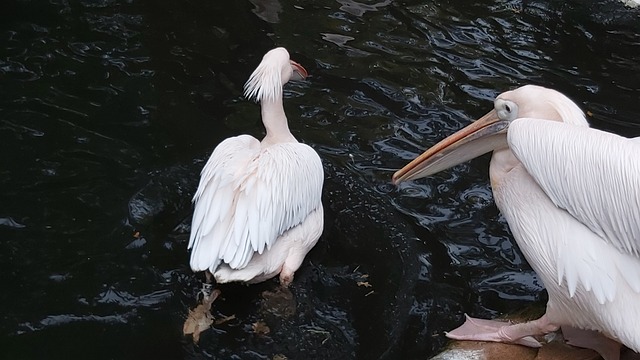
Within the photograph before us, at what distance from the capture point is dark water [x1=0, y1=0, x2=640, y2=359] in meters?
3.43

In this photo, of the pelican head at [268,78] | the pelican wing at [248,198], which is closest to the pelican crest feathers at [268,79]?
the pelican head at [268,78]

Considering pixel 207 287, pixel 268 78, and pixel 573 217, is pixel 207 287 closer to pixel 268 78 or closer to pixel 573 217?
pixel 268 78

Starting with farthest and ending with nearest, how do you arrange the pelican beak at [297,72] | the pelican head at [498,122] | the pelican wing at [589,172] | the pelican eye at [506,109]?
the pelican beak at [297,72], the pelican eye at [506,109], the pelican head at [498,122], the pelican wing at [589,172]

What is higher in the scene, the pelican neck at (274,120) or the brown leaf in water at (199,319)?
the pelican neck at (274,120)

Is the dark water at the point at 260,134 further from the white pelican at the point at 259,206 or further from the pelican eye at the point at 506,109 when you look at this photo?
the pelican eye at the point at 506,109

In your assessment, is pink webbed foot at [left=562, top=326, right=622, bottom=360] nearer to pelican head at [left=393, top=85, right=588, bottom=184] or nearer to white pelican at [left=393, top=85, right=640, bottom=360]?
white pelican at [left=393, top=85, right=640, bottom=360]

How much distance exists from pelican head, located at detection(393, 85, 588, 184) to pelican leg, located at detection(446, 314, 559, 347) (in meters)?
0.75

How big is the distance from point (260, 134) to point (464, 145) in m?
1.81

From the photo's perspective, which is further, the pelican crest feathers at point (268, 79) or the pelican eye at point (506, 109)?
the pelican crest feathers at point (268, 79)

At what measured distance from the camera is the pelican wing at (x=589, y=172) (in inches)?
109

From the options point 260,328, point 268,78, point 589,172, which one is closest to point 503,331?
point 589,172

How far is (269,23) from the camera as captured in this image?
20.5ft

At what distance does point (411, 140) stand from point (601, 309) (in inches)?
89.7

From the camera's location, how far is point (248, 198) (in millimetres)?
3629
